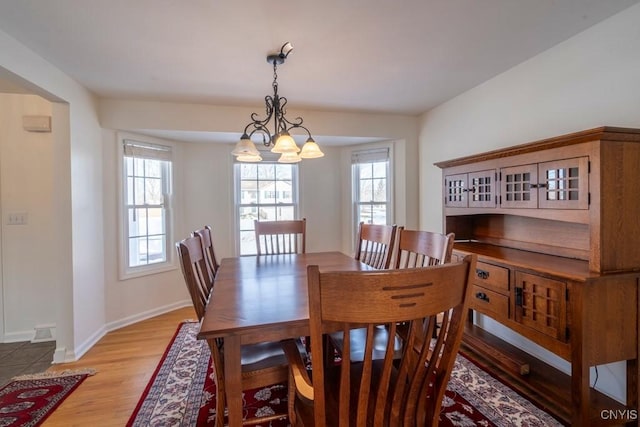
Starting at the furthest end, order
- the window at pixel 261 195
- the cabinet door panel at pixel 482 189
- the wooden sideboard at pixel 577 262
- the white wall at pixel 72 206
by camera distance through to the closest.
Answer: the window at pixel 261 195
the white wall at pixel 72 206
the cabinet door panel at pixel 482 189
the wooden sideboard at pixel 577 262

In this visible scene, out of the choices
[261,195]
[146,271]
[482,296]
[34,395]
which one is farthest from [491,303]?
[146,271]

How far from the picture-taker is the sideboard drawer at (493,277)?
193 cm

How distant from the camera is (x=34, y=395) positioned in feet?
6.53

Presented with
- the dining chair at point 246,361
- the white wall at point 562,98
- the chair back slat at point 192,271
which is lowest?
the dining chair at point 246,361

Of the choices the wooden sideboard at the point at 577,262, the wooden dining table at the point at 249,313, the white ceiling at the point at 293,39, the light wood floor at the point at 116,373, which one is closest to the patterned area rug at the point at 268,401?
the light wood floor at the point at 116,373

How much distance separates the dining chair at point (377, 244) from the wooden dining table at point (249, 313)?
43 centimetres

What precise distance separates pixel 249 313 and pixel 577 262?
192 centimetres

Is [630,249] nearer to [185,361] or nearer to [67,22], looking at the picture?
[185,361]

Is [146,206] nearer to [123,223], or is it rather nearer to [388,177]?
[123,223]

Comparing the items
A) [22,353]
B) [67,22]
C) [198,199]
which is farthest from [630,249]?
[22,353]

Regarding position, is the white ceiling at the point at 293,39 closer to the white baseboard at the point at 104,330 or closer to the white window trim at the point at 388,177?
the white window trim at the point at 388,177

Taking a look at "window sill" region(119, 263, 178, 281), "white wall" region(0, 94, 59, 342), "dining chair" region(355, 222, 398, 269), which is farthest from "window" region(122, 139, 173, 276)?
"dining chair" region(355, 222, 398, 269)

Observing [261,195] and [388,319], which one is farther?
[261,195]

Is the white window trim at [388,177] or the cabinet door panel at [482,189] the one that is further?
the white window trim at [388,177]
